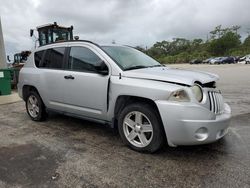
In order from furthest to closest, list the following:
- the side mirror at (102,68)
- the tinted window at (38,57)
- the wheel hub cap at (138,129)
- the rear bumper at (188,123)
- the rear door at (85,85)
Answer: the tinted window at (38,57) → the rear door at (85,85) → the side mirror at (102,68) → the wheel hub cap at (138,129) → the rear bumper at (188,123)

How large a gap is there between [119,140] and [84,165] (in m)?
1.13

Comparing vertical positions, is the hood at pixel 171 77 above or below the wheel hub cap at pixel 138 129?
above

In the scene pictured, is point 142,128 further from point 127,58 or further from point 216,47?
point 216,47

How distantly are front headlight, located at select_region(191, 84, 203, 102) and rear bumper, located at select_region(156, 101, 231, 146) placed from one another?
0.54 feet

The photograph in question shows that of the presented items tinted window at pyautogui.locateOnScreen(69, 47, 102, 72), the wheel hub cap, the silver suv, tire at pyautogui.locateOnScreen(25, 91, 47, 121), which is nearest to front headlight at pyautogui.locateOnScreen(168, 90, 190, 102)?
the silver suv

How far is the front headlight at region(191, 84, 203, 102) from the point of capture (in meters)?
3.70

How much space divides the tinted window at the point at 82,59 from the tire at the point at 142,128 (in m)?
1.06

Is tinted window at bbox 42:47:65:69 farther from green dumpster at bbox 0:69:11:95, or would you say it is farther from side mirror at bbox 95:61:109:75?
green dumpster at bbox 0:69:11:95

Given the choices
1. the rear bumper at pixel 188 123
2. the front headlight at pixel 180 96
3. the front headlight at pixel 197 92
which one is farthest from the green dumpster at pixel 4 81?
the front headlight at pixel 197 92

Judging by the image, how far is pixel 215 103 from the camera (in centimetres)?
388

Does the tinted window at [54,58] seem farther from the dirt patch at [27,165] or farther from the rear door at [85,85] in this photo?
the dirt patch at [27,165]

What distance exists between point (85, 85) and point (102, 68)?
496mm

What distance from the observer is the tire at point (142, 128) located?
388cm

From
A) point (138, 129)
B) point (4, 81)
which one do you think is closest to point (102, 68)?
point (138, 129)
